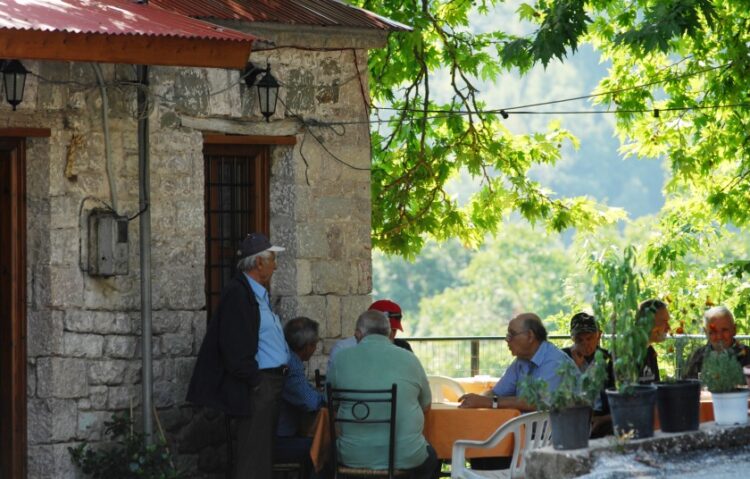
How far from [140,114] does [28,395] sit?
182cm

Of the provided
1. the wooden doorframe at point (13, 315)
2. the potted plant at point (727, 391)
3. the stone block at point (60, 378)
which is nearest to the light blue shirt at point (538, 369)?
the potted plant at point (727, 391)

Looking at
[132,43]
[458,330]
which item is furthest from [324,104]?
[458,330]

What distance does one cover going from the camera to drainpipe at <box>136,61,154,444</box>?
352 inches

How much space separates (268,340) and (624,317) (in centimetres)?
276

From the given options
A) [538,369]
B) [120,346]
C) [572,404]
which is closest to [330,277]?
[120,346]

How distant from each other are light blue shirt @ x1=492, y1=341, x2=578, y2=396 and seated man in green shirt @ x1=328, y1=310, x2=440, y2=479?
1.88ft

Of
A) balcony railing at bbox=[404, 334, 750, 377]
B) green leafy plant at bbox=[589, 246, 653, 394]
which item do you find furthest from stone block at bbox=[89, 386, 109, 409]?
balcony railing at bbox=[404, 334, 750, 377]

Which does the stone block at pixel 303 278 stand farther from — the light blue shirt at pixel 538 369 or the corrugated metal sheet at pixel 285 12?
the light blue shirt at pixel 538 369

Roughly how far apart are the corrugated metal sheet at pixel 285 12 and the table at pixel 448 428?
274 centimetres

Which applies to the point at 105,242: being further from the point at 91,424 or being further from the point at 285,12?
the point at 285,12

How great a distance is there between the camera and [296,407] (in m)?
8.66

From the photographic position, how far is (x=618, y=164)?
410ft

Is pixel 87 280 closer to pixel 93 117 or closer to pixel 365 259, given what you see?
pixel 93 117

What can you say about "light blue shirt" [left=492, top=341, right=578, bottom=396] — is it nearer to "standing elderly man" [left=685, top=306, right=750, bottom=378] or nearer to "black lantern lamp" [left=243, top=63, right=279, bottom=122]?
"standing elderly man" [left=685, top=306, right=750, bottom=378]
